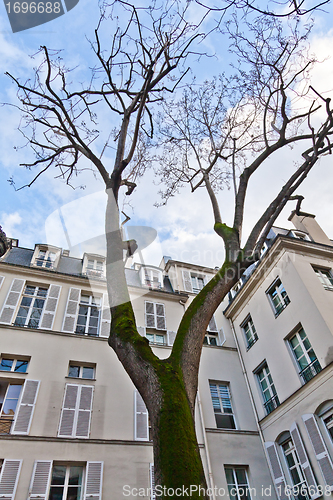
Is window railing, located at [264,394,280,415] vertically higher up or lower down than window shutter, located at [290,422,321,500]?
higher up

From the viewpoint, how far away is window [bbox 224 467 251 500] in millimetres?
9328

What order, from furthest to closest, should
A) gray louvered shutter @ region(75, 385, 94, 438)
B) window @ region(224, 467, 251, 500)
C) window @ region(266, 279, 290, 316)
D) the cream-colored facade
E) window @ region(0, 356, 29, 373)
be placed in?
window @ region(266, 279, 290, 316) < window @ region(0, 356, 29, 373) < window @ region(224, 467, 251, 500) < gray louvered shutter @ region(75, 385, 94, 438) < the cream-colored facade

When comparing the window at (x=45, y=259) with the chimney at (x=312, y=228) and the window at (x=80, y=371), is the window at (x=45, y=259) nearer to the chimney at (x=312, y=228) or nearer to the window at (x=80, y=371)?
the window at (x=80, y=371)

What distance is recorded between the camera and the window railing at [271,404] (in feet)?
34.5

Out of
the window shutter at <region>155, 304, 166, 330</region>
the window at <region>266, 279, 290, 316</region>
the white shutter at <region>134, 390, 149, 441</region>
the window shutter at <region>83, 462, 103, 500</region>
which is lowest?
the window shutter at <region>83, 462, 103, 500</region>

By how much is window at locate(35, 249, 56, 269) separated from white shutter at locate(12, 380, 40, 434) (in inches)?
201

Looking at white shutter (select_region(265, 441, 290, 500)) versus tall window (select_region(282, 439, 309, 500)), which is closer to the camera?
tall window (select_region(282, 439, 309, 500))

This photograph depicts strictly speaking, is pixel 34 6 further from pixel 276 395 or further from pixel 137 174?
pixel 276 395

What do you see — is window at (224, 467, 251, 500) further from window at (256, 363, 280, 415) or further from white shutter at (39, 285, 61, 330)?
white shutter at (39, 285, 61, 330)

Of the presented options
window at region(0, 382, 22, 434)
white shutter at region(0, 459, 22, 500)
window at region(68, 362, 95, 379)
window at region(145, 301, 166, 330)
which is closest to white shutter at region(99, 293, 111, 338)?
window at region(68, 362, 95, 379)

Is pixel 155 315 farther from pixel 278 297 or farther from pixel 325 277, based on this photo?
pixel 325 277

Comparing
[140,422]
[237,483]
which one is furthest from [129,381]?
[237,483]

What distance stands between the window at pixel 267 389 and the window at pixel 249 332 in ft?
3.50

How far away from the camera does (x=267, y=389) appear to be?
11195mm
